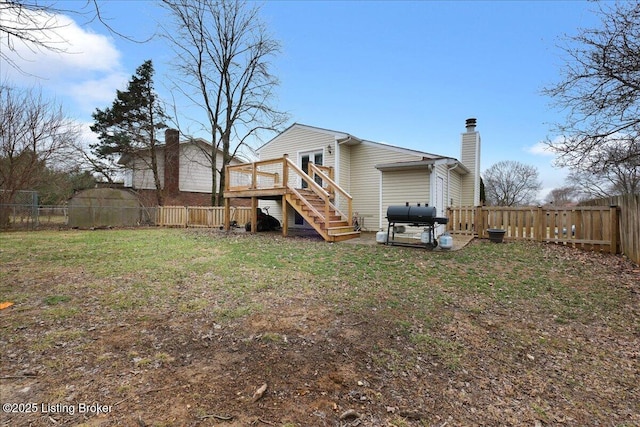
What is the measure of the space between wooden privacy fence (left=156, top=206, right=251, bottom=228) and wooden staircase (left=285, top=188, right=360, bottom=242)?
18.5ft

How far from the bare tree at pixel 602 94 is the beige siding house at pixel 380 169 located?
407cm

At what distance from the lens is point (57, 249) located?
7664 mm

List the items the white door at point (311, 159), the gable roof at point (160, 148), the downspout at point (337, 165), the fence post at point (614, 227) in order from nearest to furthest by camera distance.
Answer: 1. the fence post at point (614, 227)
2. the downspout at point (337, 165)
3. the white door at point (311, 159)
4. the gable roof at point (160, 148)

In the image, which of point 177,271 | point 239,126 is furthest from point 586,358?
point 239,126

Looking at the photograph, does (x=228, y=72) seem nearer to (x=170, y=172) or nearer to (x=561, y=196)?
(x=170, y=172)

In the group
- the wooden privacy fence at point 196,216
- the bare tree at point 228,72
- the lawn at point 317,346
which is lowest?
the lawn at point 317,346

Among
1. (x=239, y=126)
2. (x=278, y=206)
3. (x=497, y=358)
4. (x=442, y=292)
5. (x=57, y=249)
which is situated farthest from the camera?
(x=239, y=126)

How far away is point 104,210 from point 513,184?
40227mm

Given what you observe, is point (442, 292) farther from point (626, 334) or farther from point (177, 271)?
point (177, 271)

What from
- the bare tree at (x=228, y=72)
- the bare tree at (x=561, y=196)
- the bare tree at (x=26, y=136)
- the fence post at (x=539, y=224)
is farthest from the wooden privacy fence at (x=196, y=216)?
the bare tree at (x=561, y=196)

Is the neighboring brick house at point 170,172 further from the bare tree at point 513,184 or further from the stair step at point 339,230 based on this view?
the bare tree at point 513,184

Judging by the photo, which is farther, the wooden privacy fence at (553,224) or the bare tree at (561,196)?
the bare tree at (561,196)

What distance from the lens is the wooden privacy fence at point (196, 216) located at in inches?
620

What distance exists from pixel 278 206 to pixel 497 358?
12.6 meters
